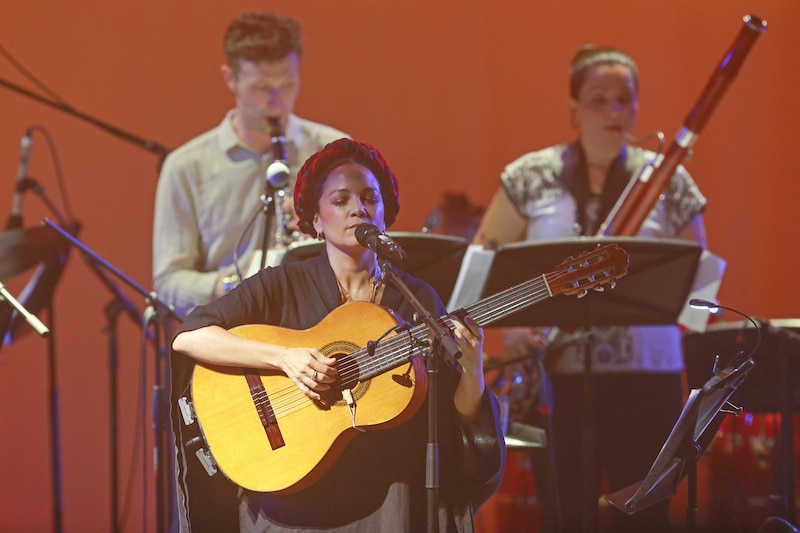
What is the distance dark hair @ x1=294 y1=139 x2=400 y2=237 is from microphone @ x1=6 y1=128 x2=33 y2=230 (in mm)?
1766

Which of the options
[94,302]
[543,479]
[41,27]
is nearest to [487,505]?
[543,479]

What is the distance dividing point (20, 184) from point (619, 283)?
2.57 metres

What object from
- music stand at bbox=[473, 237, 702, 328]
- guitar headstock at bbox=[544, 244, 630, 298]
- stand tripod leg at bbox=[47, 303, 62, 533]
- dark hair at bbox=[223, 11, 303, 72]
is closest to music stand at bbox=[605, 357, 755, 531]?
guitar headstock at bbox=[544, 244, 630, 298]

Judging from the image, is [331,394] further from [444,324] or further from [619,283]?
[619,283]

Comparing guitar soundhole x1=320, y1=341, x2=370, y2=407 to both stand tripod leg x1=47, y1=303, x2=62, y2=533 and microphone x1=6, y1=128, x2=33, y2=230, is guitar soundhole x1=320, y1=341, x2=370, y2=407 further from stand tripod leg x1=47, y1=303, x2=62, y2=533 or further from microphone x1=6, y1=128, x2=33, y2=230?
microphone x1=6, y1=128, x2=33, y2=230

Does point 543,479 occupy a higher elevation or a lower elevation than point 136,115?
lower

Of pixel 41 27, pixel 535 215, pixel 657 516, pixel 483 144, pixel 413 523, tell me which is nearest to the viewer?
pixel 413 523

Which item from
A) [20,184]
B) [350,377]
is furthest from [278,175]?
[20,184]

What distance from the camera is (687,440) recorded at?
105 inches

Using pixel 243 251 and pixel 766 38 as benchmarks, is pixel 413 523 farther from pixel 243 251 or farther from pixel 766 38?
pixel 766 38

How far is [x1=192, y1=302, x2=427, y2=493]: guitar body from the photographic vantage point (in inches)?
108

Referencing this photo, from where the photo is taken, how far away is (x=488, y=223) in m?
4.11

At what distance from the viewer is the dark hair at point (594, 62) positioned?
4.01 metres

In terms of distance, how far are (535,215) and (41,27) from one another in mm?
2750
